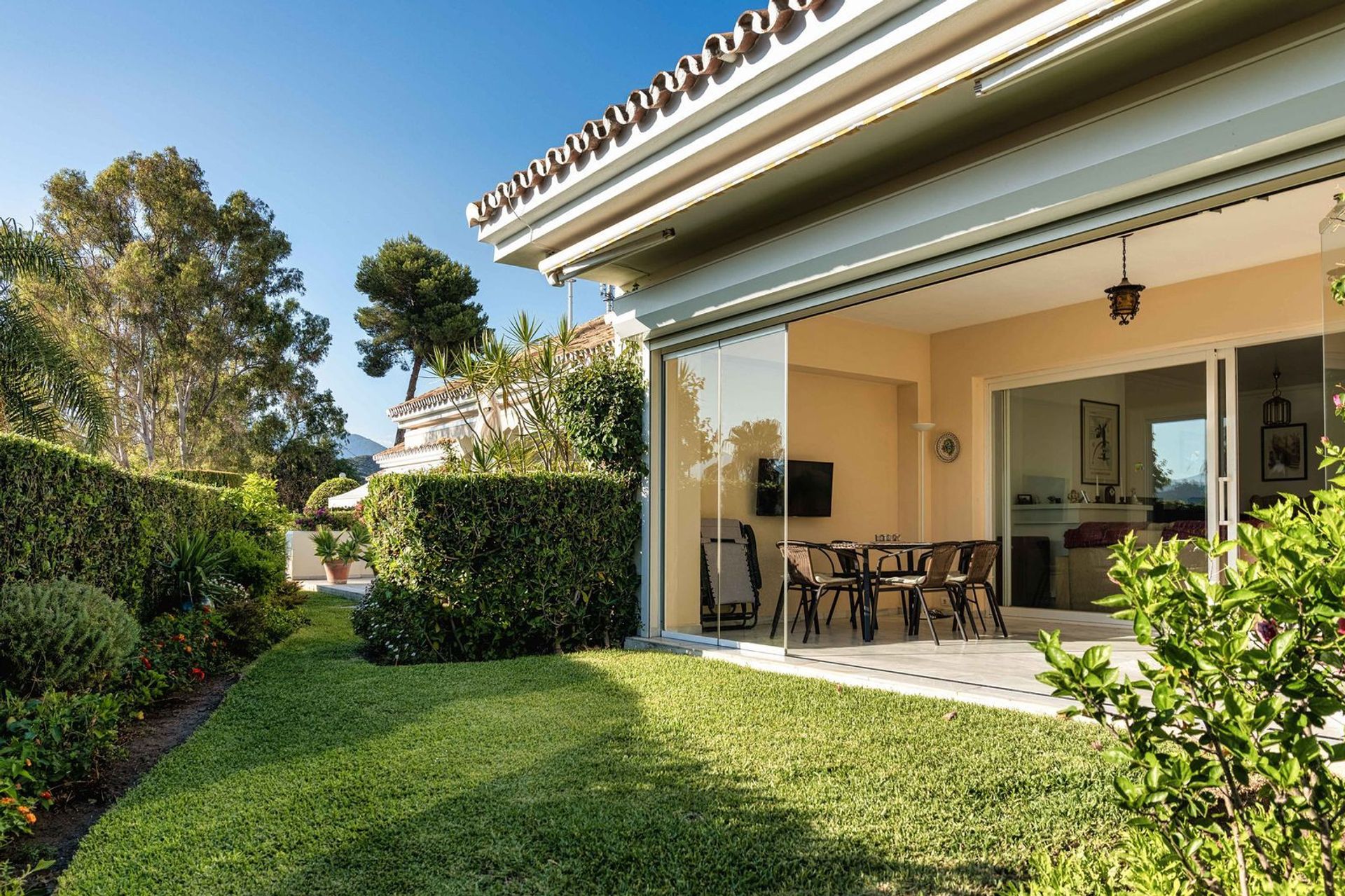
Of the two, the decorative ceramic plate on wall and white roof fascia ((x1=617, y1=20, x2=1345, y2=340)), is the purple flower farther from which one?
the decorative ceramic plate on wall

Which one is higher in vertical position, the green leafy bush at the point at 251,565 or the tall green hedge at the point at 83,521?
the tall green hedge at the point at 83,521

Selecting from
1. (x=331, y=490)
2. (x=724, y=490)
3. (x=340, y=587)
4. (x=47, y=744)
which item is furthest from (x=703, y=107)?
(x=331, y=490)

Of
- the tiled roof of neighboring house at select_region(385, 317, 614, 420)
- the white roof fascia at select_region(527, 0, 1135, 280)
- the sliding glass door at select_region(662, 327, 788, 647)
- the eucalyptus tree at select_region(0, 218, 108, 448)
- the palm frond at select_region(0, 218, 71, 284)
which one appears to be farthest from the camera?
the eucalyptus tree at select_region(0, 218, 108, 448)

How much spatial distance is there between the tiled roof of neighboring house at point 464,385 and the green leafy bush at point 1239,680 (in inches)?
293

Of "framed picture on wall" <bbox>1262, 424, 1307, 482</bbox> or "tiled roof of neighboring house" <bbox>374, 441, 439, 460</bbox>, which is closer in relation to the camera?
"framed picture on wall" <bbox>1262, 424, 1307, 482</bbox>

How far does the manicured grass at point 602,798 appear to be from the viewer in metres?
3.14

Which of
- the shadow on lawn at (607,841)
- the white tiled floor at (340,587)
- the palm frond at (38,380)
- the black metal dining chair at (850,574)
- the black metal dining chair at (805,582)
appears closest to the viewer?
the shadow on lawn at (607,841)

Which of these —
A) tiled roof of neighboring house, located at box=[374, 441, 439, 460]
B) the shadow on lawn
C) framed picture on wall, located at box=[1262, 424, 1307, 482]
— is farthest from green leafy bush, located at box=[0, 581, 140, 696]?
tiled roof of neighboring house, located at box=[374, 441, 439, 460]

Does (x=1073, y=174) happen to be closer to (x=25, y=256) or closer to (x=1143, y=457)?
(x=1143, y=457)

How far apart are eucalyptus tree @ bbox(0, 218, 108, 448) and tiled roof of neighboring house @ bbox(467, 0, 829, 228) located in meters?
8.03

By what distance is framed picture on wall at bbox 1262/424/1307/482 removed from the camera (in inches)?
342

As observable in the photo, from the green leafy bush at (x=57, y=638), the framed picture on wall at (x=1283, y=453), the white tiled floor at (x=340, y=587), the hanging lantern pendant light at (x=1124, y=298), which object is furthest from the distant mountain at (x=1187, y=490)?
the white tiled floor at (x=340, y=587)

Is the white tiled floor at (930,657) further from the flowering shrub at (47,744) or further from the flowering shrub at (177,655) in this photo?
the flowering shrub at (47,744)

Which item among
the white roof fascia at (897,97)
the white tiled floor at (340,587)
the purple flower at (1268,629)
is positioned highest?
the white roof fascia at (897,97)
